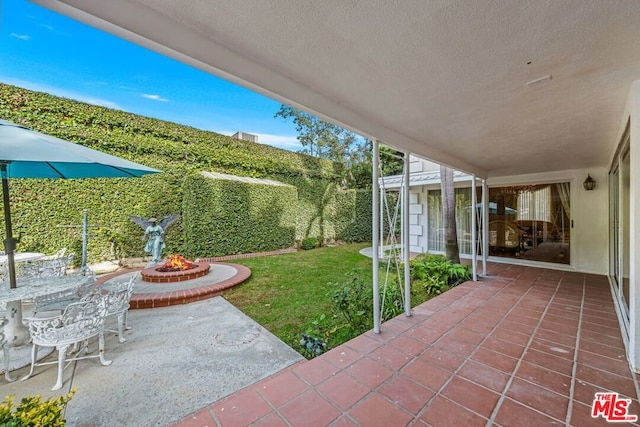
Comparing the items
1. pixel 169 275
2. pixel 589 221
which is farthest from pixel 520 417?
pixel 589 221

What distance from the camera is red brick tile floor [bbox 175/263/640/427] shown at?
6.38ft

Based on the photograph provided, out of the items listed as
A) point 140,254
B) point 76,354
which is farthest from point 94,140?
point 76,354

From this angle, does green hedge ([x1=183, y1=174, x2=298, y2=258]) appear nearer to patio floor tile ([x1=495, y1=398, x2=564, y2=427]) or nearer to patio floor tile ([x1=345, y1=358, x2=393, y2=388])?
patio floor tile ([x1=345, y1=358, x2=393, y2=388])

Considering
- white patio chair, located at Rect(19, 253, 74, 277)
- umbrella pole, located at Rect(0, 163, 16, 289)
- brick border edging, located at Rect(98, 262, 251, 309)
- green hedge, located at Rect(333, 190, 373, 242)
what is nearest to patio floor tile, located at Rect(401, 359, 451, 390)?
brick border edging, located at Rect(98, 262, 251, 309)

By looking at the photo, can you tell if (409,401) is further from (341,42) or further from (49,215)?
(49,215)

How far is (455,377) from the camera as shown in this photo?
2.39 metres

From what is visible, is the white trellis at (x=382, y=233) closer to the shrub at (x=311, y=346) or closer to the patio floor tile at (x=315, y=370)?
the shrub at (x=311, y=346)

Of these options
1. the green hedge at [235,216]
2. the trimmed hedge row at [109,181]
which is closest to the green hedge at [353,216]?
the green hedge at [235,216]

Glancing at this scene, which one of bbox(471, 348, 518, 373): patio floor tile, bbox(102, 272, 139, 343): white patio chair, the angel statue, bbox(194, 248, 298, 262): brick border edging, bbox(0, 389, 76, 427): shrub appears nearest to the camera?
bbox(0, 389, 76, 427): shrub

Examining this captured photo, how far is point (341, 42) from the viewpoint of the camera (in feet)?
5.51

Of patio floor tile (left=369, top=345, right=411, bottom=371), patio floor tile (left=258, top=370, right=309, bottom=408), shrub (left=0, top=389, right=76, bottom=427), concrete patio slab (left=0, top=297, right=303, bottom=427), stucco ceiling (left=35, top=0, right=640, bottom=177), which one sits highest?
stucco ceiling (left=35, top=0, right=640, bottom=177)

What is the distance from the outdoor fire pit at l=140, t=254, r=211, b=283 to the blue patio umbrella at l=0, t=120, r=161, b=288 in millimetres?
2475

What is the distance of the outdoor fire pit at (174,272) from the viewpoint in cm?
541

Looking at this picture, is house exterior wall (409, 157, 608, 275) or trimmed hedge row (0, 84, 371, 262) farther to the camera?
house exterior wall (409, 157, 608, 275)
